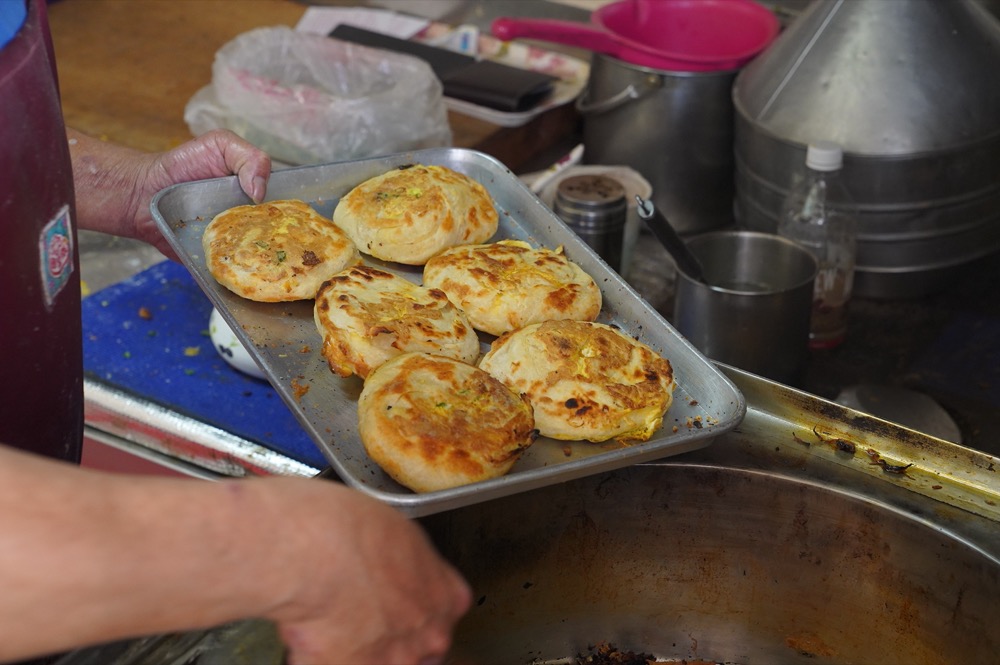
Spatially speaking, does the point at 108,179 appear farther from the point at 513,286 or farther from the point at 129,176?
the point at 513,286

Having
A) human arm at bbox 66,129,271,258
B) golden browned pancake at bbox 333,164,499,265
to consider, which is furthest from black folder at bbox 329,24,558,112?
human arm at bbox 66,129,271,258

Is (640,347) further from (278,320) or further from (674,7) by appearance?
(674,7)

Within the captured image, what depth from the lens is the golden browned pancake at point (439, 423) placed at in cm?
130

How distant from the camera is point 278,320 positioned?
169 cm

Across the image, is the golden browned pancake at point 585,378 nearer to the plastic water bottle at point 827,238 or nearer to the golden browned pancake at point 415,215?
the golden browned pancake at point 415,215

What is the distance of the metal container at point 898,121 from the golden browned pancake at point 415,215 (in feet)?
2.80

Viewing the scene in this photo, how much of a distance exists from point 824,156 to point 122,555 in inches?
70.0

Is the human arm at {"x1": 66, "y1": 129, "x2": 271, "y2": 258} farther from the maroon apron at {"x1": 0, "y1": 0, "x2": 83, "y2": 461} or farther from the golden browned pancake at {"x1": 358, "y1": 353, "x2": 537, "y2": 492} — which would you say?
the golden browned pancake at {"x1": 358, "y1": 353, "x2": 537, "y2": 492}

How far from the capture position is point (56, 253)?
4.31ft

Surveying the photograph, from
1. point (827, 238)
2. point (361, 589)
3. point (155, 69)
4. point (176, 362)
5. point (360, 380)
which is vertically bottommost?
point (176, 362)

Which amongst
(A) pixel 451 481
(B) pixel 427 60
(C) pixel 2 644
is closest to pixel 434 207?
(A) pixel 451 481

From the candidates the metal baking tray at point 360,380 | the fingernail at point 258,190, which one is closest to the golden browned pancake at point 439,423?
the metal baking tray at point 360,380

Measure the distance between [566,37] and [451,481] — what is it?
1.73 m

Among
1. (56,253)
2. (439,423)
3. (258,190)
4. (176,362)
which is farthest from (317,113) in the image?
(439,423)
